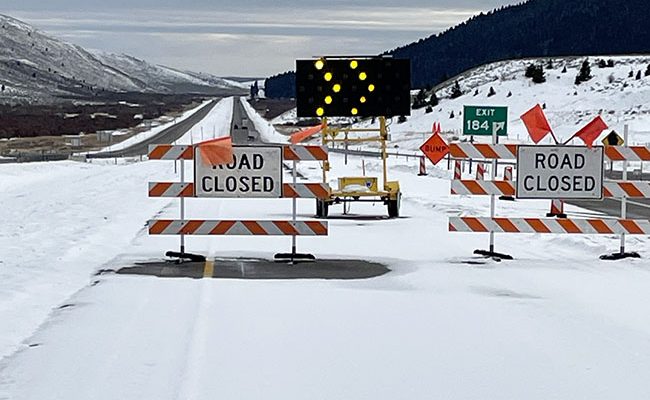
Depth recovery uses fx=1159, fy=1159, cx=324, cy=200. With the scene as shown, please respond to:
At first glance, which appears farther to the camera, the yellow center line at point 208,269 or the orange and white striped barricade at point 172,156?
the orange and white striped barricade at point 172,156

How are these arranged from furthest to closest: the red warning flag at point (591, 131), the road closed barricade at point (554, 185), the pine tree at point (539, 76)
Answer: the pine tree at point (539, 76), the red warning flag at point (591, 131), the road closed barricade at point (554, 185)

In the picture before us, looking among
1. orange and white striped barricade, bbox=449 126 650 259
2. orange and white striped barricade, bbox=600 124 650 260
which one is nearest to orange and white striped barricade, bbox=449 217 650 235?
orange and white striped barricade, bbox=449 126 650 259

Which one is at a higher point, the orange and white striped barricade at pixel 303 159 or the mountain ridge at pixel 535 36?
the mountain ridge at pixel 535 36

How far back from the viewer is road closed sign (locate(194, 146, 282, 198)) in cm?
1420

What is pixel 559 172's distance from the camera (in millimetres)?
14641

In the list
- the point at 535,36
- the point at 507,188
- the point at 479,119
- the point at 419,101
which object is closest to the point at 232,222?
the point at 507,188

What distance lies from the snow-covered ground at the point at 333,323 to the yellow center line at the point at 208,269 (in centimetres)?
51

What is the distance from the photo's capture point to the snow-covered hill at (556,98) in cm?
7412

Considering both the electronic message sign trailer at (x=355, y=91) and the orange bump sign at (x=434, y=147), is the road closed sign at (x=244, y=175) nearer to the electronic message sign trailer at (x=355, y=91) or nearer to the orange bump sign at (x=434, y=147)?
the electronic message sign trailer at (x=355, y=91)

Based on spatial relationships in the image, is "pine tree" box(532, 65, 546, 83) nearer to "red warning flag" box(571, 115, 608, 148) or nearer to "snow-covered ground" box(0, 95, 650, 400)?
"snow-covered ground" box(0, 95, 650, 400)

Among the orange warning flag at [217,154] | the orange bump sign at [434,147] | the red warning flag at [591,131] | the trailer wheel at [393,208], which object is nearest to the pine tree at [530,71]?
the orange bump sign at [434,147]

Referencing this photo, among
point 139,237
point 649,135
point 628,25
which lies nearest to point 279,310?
point 139,237

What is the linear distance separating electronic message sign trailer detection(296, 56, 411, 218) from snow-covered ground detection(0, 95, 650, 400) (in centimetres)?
448

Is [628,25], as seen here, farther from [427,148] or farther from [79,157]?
[427,148]
